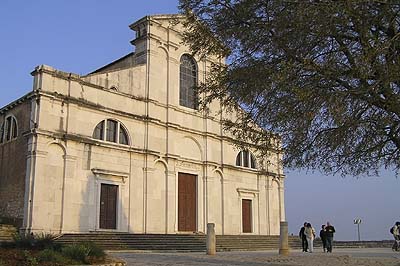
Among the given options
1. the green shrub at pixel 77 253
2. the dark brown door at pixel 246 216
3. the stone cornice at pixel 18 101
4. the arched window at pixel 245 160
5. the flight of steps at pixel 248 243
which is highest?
the stone cornice at pixel 18 101

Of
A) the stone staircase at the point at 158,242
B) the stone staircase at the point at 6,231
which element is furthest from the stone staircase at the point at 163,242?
the stone staircase at the point at 6,231

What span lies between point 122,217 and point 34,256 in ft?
52.0

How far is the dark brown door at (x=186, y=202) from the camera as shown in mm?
30078

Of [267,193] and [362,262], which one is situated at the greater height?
[267,193]

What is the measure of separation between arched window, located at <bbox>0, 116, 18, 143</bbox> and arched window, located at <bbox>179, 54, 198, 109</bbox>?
408 inches

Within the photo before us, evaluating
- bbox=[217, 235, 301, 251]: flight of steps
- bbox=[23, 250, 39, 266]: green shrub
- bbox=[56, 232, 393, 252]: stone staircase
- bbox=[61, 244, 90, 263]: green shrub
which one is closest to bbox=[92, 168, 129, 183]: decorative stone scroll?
bbox=[56, 232, 393, 252]: stone staircase

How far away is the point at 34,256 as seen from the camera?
1097 cm

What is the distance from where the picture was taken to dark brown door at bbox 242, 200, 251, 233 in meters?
34.1

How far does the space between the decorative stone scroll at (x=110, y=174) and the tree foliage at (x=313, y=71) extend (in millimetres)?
14478

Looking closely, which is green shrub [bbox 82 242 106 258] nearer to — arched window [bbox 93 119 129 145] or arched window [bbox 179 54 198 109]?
arched window [bbox 93 119 129 145]

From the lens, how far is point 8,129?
26438 mm

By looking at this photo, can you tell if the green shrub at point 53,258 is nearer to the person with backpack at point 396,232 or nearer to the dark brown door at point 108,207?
the dark brown door at point 108,207

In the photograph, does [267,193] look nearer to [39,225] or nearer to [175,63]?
[175,63]

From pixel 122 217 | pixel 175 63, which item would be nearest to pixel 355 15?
pixel 122 217
